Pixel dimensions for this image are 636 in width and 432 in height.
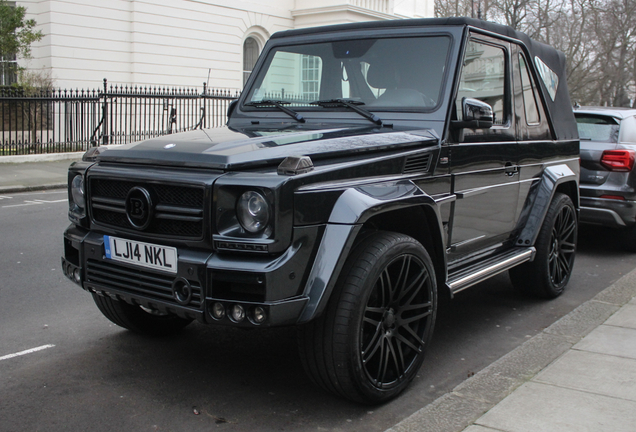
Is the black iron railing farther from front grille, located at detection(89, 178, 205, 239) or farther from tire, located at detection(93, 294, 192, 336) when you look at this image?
front grille, located at detection(89, 178, 205, 239)

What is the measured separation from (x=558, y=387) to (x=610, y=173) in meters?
4.61

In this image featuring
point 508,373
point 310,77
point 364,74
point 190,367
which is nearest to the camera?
point 508,373

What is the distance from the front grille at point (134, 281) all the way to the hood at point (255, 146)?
22.4 inches

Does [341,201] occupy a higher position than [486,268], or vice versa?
[341,201]

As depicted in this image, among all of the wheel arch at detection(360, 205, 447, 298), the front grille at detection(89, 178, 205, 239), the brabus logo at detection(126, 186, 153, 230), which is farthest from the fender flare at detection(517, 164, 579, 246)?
the brabus logo at detection(126, 186, 153, 230)

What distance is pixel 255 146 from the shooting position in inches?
138

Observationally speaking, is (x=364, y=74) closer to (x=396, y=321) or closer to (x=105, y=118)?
(x=396, y=321)

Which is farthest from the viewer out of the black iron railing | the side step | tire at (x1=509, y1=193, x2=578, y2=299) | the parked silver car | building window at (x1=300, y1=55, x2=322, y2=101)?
the black iron railing

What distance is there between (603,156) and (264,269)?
5.84m

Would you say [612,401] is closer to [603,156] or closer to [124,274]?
[124,274]

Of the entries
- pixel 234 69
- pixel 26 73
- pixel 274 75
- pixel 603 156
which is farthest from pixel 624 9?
pixel 274 75

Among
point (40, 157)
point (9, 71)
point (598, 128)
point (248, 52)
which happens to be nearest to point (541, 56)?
point (598, 128)

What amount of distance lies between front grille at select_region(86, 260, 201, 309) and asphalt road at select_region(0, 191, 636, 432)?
637mm

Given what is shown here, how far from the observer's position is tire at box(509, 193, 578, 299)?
547cm
